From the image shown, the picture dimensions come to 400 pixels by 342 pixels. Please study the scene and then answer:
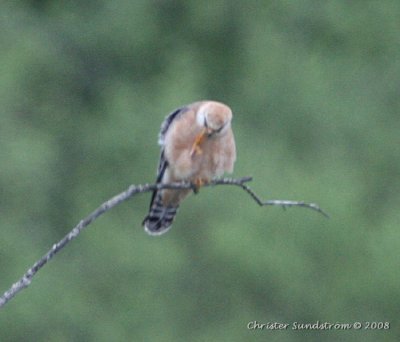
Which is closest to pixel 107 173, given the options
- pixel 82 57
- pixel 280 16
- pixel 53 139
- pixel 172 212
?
pixel 53 139

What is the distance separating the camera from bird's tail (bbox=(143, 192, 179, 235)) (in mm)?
5629

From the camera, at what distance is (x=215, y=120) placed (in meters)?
5.16

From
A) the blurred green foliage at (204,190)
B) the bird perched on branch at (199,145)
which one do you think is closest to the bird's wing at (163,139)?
the bird perched on branch at (199,145)

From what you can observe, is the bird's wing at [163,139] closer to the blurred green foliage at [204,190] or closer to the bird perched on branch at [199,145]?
the bird perched on branch at [199,145]

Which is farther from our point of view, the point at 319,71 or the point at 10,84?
the point at 319,71

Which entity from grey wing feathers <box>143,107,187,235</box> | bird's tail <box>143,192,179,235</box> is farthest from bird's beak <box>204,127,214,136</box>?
bird's tail <box>143,192,179,235</box>

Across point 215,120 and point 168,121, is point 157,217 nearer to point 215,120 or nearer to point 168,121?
point 168,121

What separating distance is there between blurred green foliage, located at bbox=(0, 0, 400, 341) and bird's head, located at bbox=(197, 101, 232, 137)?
6438mm

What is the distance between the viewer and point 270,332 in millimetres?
12320

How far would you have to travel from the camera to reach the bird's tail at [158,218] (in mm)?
5629

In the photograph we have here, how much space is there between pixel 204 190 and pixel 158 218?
5.90 m

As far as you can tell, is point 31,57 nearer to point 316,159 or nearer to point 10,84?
point 10,84

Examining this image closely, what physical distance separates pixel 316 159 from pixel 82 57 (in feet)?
9.82

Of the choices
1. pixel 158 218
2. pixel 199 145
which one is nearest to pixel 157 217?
pixel 158 218
